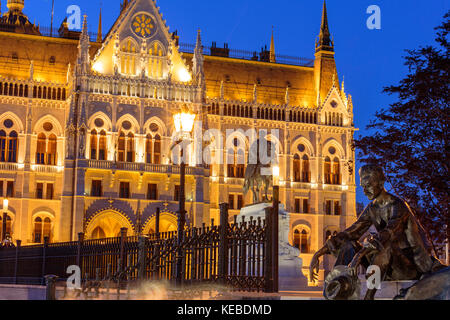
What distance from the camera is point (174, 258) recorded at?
→ 19422 mm

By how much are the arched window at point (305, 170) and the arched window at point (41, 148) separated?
22.7 metres

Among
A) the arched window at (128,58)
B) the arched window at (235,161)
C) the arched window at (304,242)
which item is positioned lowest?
the arched window at (304,242)

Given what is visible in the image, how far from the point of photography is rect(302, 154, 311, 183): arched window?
2615 inches

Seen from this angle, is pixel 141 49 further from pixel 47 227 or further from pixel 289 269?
pixel 289 269

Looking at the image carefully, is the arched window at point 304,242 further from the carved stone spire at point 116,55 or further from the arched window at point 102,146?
the carved stone spire at point 116,55

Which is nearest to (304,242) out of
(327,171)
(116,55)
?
(327,171)

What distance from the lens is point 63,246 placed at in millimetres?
28016

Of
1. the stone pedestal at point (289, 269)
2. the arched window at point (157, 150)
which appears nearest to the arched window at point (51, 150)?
the arched window at point (157, 150)

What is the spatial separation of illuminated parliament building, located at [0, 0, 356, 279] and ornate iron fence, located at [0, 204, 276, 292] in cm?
2572

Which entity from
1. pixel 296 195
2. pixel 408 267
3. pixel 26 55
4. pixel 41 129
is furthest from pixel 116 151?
pixel 408 267

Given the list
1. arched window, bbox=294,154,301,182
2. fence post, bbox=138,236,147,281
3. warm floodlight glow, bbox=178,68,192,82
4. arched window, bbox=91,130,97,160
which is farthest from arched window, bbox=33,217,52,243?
fence post, bbox=138,236,147,281

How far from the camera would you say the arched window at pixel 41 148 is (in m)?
58.8

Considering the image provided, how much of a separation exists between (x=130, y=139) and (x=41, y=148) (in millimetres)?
7157

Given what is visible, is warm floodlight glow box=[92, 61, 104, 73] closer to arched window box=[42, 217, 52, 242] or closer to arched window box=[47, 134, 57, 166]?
arched window box=[47, 134, 57, 166]
